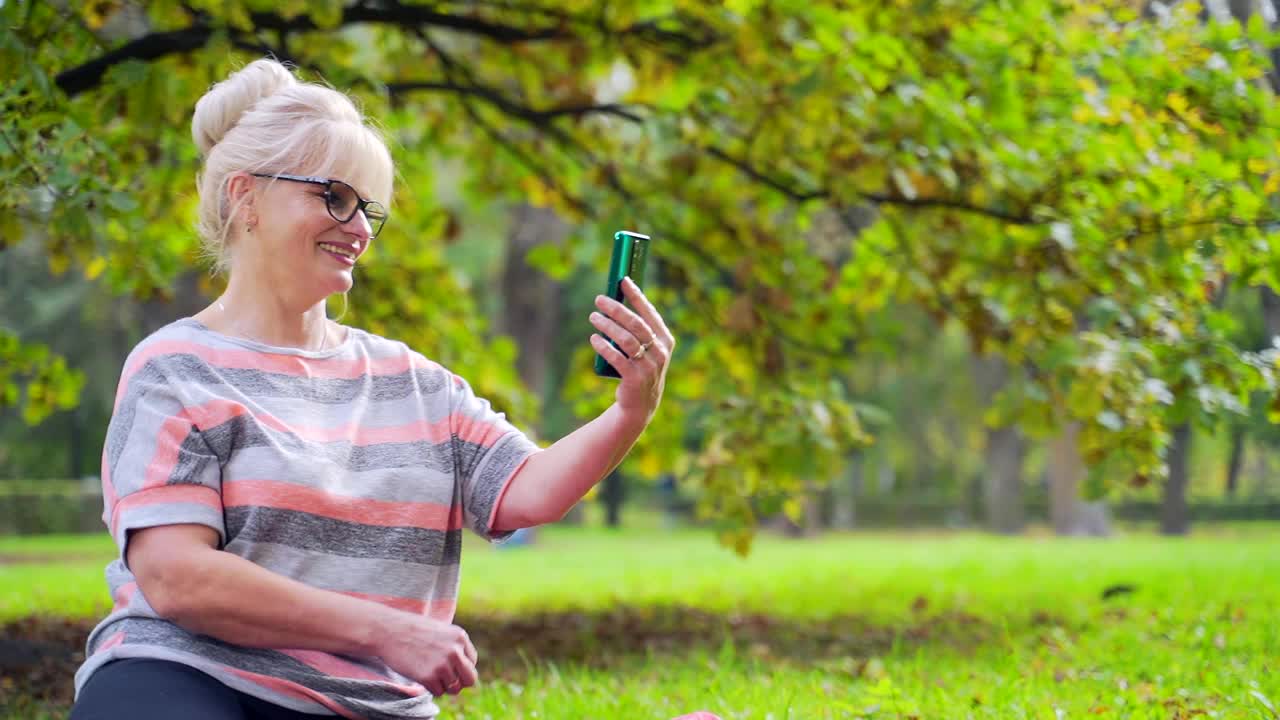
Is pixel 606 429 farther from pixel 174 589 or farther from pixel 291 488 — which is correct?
pixel 174 589

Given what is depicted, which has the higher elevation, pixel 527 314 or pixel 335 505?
pixel 527 314

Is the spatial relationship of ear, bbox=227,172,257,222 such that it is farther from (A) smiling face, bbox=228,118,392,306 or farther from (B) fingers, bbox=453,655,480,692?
(B) fingers, bbox=453,655,480,692

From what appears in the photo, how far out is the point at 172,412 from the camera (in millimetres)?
2258

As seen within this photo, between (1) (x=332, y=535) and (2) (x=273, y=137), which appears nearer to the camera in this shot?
(1) (x=332, y=535)

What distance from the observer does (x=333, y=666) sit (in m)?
2.32

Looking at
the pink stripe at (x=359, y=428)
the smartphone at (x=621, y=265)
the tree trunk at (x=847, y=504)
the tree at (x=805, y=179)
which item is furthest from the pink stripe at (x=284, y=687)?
the tree trunk at (x=847, y=504)

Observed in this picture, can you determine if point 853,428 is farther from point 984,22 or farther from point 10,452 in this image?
point 10,452

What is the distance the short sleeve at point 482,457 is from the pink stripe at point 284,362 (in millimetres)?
143

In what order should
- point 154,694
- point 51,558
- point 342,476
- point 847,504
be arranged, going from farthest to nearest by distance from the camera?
point 847,504, point 51,558, point 342,476, point 154,694

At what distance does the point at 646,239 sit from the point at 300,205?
72 cm

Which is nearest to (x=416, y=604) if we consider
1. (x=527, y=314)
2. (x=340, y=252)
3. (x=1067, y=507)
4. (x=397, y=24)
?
(x=340, y=252)

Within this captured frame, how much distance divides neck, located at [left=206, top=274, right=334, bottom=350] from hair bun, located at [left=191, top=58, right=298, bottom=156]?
1.02 feet

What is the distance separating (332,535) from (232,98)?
3.02 ft

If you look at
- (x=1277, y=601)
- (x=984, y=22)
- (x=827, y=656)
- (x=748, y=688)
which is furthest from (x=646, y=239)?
(x=1277, y=601)
